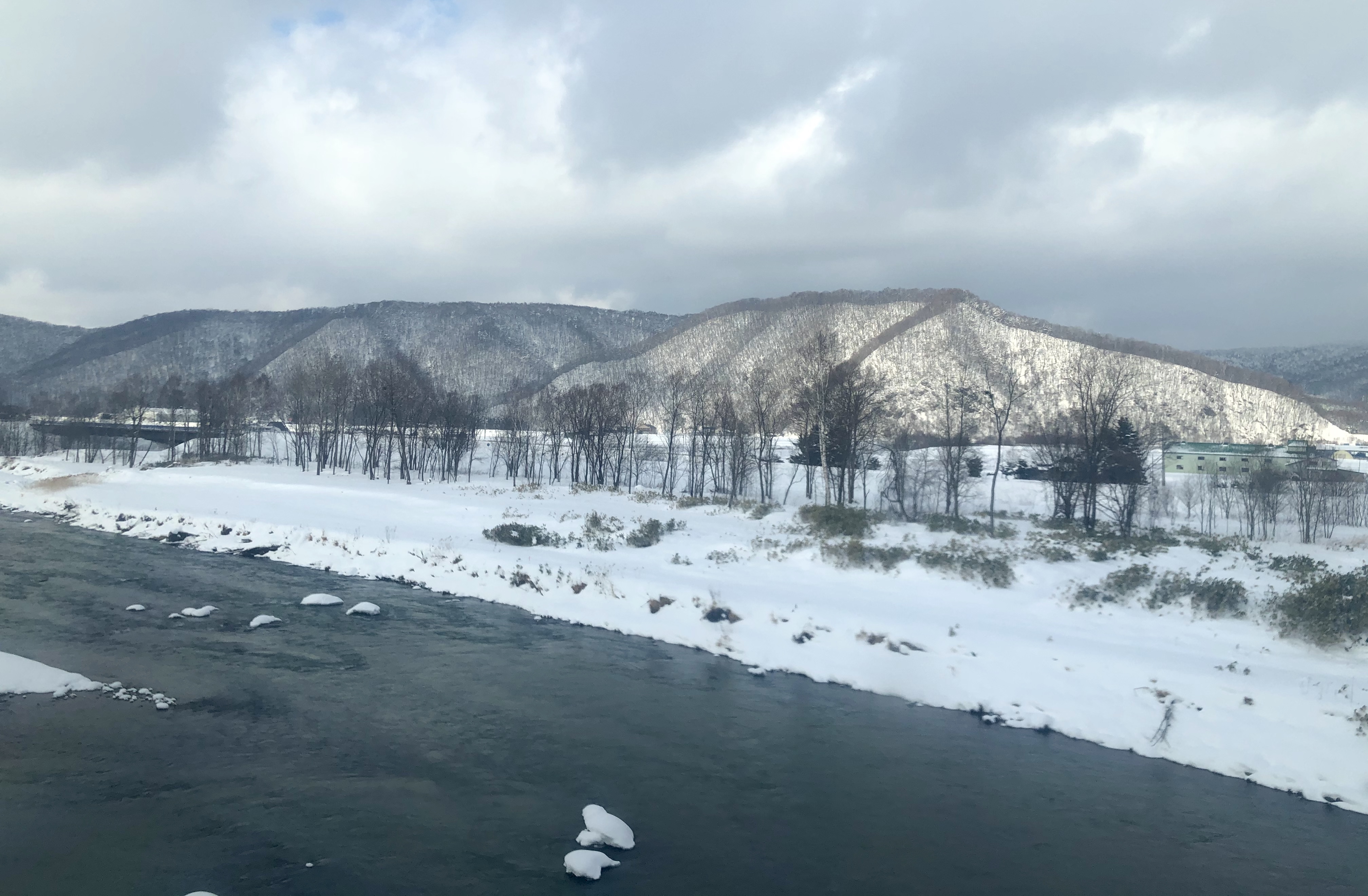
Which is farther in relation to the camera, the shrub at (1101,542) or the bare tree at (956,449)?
the bare tree at (956,449)

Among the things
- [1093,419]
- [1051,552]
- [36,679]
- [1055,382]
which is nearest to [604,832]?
[36,679]

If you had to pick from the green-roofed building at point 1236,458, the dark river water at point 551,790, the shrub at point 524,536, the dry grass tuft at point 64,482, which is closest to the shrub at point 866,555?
the dark river water at point 551,790

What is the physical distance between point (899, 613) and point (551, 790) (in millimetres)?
12633

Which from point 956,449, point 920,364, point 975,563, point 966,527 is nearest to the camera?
point 975,563

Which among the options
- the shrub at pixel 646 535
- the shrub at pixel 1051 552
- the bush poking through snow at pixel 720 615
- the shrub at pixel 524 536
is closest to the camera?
the bush poking through snow at pixel 720 615

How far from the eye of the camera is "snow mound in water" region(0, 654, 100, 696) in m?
13.8

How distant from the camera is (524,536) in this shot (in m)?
31.5

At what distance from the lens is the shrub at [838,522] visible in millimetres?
30641

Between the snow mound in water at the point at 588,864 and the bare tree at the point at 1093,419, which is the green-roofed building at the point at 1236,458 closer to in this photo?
the bare tree at the point at 1093,419

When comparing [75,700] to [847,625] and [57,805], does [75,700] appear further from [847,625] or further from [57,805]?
[847,625]

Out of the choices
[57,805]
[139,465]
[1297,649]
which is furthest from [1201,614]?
[139,465]

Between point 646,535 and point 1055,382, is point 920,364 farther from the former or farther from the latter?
point 646,535

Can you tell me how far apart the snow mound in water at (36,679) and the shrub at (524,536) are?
56.1ft

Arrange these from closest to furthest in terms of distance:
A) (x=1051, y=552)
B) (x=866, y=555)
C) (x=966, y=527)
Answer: (x=1051, y=552)
(x=866, y=555)
(x=966, y=527)
